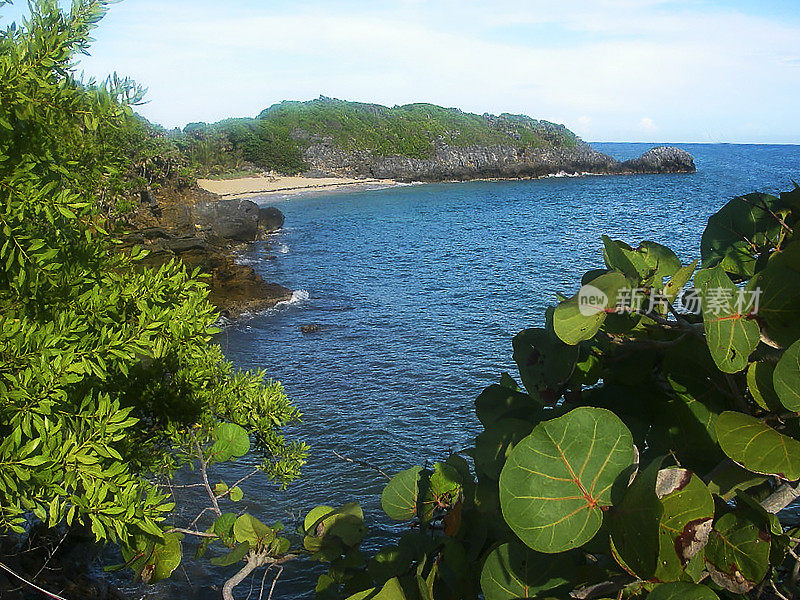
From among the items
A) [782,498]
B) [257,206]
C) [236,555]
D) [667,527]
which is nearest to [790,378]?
[782,498]

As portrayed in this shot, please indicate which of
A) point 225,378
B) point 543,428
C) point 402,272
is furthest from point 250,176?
point 543,428

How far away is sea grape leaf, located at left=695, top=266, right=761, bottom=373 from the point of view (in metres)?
1.31

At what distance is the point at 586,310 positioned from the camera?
53.8 inches

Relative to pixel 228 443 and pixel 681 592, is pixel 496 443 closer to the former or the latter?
pixel 681 592

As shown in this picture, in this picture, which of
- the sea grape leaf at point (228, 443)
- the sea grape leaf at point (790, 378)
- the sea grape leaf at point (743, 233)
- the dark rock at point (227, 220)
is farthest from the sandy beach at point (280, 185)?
the sea grape leaf at point (790, 378)

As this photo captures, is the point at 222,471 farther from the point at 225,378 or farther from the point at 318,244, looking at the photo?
the point at 318,244

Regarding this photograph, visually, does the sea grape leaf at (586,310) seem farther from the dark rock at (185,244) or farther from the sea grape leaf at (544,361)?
the dark rock at (185,244)

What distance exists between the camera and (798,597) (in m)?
1.46

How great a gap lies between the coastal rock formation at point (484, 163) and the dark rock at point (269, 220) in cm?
3710

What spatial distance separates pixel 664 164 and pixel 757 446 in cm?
9259

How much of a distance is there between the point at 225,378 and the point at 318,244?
98.8 ft

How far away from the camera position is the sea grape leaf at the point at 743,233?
1972 millimetres

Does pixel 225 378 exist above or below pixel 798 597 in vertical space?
below
